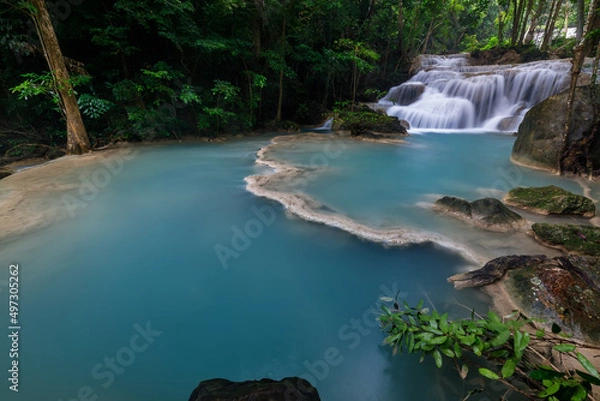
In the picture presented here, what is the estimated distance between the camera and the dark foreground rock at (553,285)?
2.23 metres

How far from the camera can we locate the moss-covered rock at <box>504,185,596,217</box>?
431 cm

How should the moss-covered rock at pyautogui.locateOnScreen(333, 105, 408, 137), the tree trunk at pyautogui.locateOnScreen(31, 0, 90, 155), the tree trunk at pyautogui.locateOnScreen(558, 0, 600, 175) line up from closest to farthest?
1. the tree trunk at pyautogui.locateOnScreen(558, 0, 600, 175)
2. the tree trunk at pyautogui.locateOnScreen(31, 0, 90, 155)
3. the moss-covered rock at pyautogui.locateOnScreen(333, 105, 408, 137)

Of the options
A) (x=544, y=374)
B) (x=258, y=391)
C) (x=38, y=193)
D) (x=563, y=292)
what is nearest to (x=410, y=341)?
(x=544, y=374)

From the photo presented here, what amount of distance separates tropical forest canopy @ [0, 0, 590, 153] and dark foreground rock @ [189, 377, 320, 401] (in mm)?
8657

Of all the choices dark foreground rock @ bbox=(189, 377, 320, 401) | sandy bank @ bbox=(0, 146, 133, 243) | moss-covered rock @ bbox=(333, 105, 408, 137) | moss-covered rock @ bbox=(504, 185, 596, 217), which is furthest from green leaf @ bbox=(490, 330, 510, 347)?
moss-covered rock @ bbox=(333, 105, 408, 137)

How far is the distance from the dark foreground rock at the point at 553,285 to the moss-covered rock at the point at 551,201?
6.43 feet

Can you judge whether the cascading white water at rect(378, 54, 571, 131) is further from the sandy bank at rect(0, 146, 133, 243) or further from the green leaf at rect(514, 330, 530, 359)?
the green leaf at rect(514, 330, 530, 359)

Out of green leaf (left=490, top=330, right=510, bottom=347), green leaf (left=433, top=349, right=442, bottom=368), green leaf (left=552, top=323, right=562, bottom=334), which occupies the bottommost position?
green leaf (left=433, top=349, right=442, bottom=368)

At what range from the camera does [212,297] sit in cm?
281

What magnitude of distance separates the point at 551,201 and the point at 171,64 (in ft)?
40.1

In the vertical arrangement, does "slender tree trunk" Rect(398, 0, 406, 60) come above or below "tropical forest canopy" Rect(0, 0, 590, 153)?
above

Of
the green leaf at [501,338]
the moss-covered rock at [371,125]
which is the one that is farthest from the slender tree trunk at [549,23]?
the green leaf at [501,338]

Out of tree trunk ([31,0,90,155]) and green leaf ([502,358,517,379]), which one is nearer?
green leaf ([502,358,517,379])

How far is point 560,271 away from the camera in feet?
8.38
